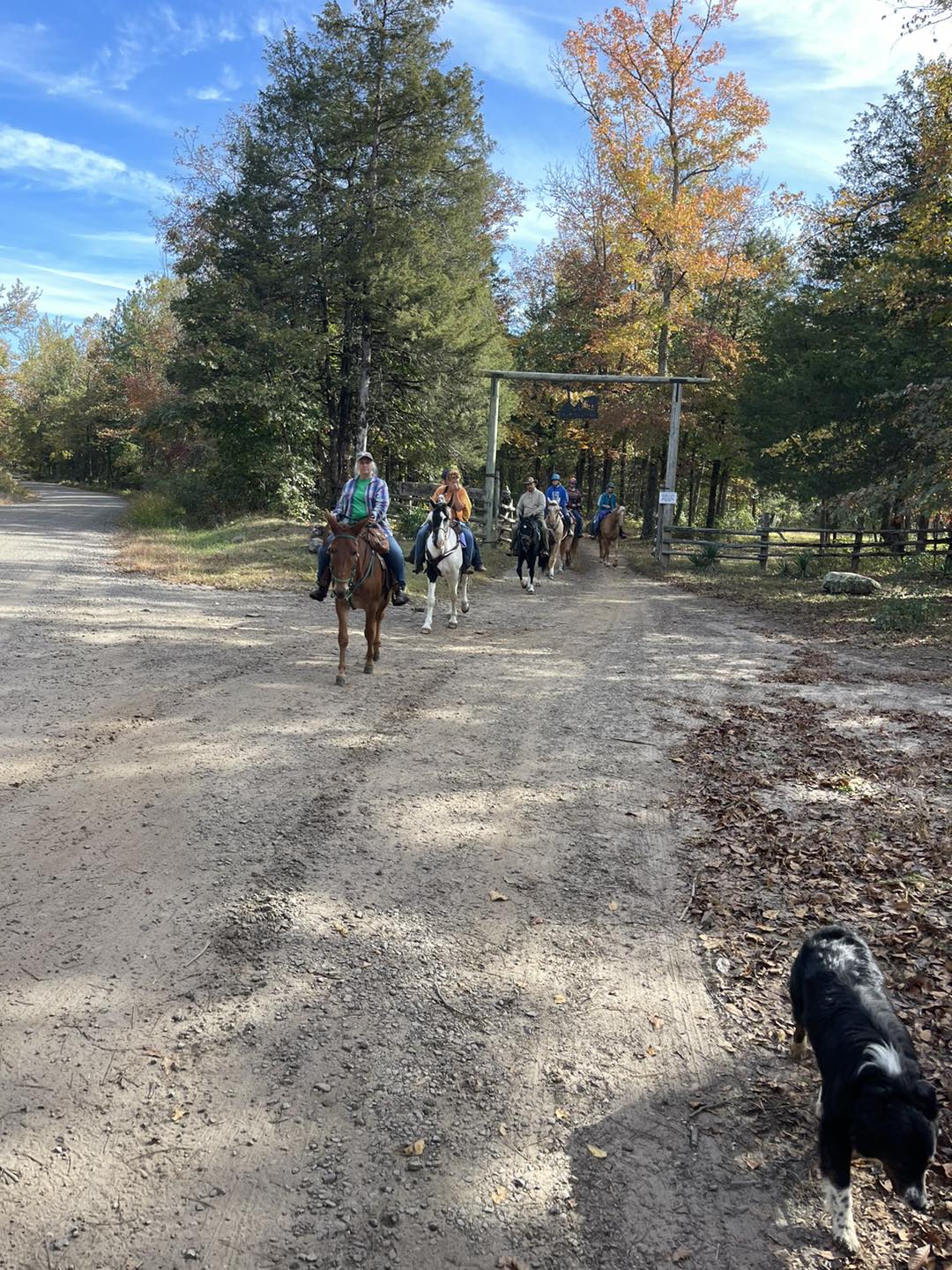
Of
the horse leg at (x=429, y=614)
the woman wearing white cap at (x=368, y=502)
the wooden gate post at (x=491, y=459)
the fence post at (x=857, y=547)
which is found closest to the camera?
the woman wearing white cap at (x=368, y=502)

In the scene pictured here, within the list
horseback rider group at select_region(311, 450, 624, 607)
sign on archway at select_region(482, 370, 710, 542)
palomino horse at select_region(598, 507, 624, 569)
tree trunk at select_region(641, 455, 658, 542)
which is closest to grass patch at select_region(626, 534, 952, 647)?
palomino horse at select_region(598, 507, 624, 569)

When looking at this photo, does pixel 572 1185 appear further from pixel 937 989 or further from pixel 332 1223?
pixel 937 989

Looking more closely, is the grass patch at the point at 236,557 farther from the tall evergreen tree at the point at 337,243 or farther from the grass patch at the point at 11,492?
the grass patch at the point at 11,492

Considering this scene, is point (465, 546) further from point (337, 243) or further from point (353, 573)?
point (337, 243)

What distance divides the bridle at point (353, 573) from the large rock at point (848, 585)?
45.0 feet

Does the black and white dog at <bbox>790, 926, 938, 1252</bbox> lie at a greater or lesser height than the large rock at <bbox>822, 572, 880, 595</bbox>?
lesser

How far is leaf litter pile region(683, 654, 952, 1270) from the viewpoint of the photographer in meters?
3.16

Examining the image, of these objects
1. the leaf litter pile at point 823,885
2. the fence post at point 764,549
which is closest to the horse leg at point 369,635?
the leaf litter pile at point 823,885

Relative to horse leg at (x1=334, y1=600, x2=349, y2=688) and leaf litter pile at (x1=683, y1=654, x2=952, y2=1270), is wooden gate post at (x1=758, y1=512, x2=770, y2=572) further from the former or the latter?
horse leg at (x1=334, y1=600, x2=349, y2=688)

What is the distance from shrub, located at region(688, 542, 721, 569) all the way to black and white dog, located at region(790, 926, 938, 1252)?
23.6m

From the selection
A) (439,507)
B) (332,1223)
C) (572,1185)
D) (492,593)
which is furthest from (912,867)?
(492,593)

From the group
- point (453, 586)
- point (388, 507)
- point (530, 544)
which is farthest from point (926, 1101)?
point (530, 544)

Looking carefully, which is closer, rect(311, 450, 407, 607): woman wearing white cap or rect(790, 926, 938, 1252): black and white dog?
rect(790, 926, 938, 1252): black and white dog

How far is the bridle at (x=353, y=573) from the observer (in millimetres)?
9602
